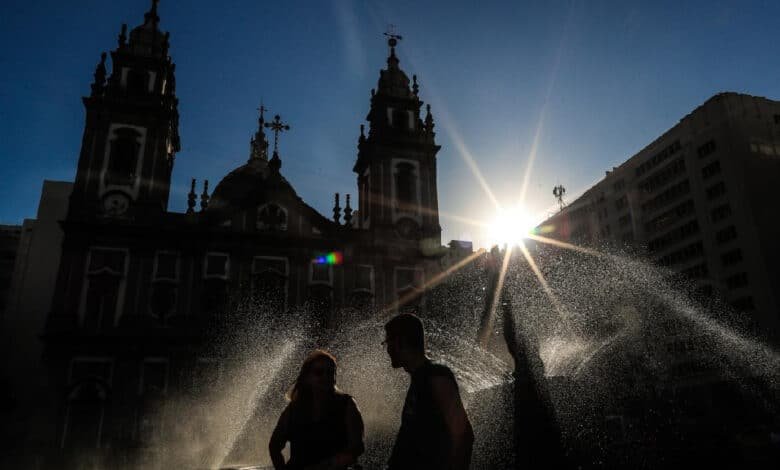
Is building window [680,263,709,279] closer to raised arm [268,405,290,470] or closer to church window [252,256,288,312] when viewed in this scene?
church window [252,256,288,312]

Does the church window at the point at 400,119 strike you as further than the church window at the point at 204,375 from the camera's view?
Result: Yes

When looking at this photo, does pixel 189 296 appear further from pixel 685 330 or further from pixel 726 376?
pixel 685 330

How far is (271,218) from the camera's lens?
29609mm

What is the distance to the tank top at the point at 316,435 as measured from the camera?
3701mm

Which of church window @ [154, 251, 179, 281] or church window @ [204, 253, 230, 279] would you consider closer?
church window @ [154, 251, 179, 281]

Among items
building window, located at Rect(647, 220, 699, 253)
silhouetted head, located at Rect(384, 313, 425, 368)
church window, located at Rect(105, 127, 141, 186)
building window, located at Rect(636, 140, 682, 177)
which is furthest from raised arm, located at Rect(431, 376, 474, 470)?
building window, located at Rect(636, 140, 682, 177)

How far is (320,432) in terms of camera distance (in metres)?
3.73

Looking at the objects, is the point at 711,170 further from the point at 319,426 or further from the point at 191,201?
the point at 319,426

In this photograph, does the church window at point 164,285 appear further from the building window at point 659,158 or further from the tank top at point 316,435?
the building window at point 659,158

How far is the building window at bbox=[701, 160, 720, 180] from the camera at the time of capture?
4696cm

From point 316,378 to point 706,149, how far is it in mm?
52777

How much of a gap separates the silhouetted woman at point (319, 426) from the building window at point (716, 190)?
166ft

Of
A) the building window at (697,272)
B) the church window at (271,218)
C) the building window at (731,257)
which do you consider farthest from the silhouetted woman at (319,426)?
the building window at (697,272)

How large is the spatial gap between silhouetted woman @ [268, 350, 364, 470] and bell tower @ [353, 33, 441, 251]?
26.9 metres
